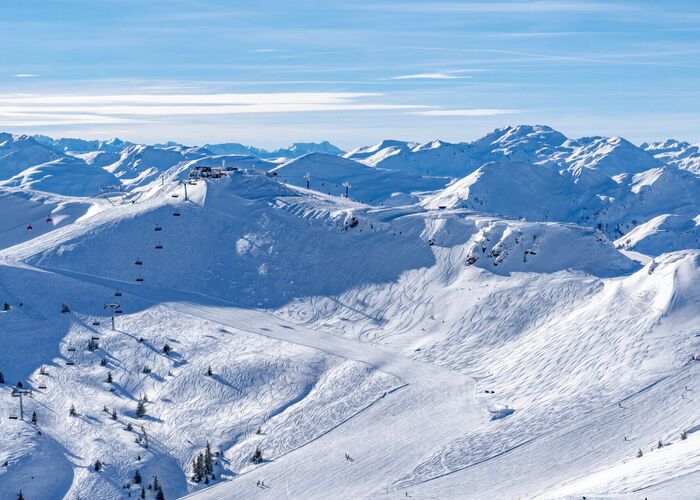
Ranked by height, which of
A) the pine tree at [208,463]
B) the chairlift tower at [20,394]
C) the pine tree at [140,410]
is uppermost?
the chairlift tower at [20,394]

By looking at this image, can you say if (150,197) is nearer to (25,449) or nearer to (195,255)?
(195,255)

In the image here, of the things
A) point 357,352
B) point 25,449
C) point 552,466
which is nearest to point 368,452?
point 552,466

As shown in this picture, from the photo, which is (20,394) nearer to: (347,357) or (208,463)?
(208,463)

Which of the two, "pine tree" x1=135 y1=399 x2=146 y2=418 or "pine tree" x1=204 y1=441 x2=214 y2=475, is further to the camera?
"pine tree" x1=135 y1=399 x2=146 y2=418

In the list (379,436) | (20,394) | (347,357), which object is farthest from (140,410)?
(379,436)

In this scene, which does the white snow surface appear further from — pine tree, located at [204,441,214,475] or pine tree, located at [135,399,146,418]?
pine tree, located at [204,441,214,475]

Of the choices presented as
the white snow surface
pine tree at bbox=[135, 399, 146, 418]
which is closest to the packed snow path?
the white snow surface

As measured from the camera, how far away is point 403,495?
207 ft

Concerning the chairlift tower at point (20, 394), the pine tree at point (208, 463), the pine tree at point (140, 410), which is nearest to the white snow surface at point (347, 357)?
the pine tree at point (140, 410)

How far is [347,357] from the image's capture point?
3612 inches

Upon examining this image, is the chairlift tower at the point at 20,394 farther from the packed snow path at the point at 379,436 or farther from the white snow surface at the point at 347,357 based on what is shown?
the packed snow path at the point at 379,436

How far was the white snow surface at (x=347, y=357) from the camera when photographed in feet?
222

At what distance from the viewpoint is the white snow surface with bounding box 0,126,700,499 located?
6769 cm

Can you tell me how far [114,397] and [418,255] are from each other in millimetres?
52331
